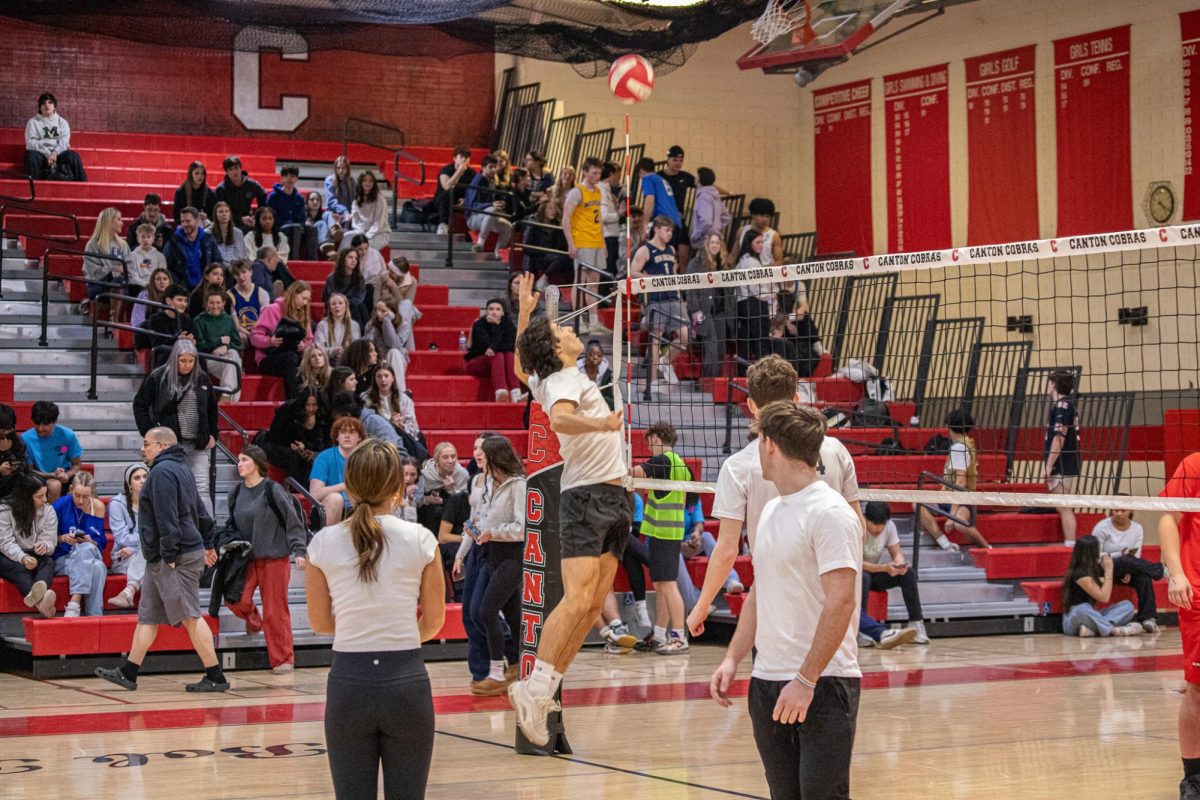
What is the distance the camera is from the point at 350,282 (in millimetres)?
16344

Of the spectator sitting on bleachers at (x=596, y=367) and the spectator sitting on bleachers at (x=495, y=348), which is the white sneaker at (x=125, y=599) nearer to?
the spectator sitting on bleachers at (x=596, y=367)

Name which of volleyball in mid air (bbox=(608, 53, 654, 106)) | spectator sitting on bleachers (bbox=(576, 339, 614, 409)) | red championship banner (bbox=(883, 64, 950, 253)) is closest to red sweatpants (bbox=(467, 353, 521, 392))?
spectator sitting on bleachers (bbox=(576, 339, 614, 409))

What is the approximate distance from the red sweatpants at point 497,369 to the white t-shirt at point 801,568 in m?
11.8

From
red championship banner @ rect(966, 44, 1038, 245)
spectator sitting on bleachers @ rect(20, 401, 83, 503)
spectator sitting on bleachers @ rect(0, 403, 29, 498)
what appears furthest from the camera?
red championship banner @ rect(966, 44, 1038, 245)

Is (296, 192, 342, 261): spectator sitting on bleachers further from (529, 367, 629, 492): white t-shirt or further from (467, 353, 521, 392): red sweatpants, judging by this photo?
(529, 367, 629, 492): white t-shirt

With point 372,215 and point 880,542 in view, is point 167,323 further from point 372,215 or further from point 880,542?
point 880,542

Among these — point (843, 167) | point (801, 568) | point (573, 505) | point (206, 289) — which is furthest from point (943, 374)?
point (801, 568)

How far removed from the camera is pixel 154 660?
453 inches

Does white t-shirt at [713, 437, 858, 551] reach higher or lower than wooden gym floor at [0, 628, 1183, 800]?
higher

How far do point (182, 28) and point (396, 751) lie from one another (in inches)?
460

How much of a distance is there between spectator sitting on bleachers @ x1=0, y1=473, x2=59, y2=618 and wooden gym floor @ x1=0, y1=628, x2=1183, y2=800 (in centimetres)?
83

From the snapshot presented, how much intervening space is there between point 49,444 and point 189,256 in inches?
162

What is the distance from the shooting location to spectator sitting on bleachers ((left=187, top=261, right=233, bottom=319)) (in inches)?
595

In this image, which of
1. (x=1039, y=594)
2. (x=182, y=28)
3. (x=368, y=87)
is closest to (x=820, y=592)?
Answer: (x=1039, y=594)
